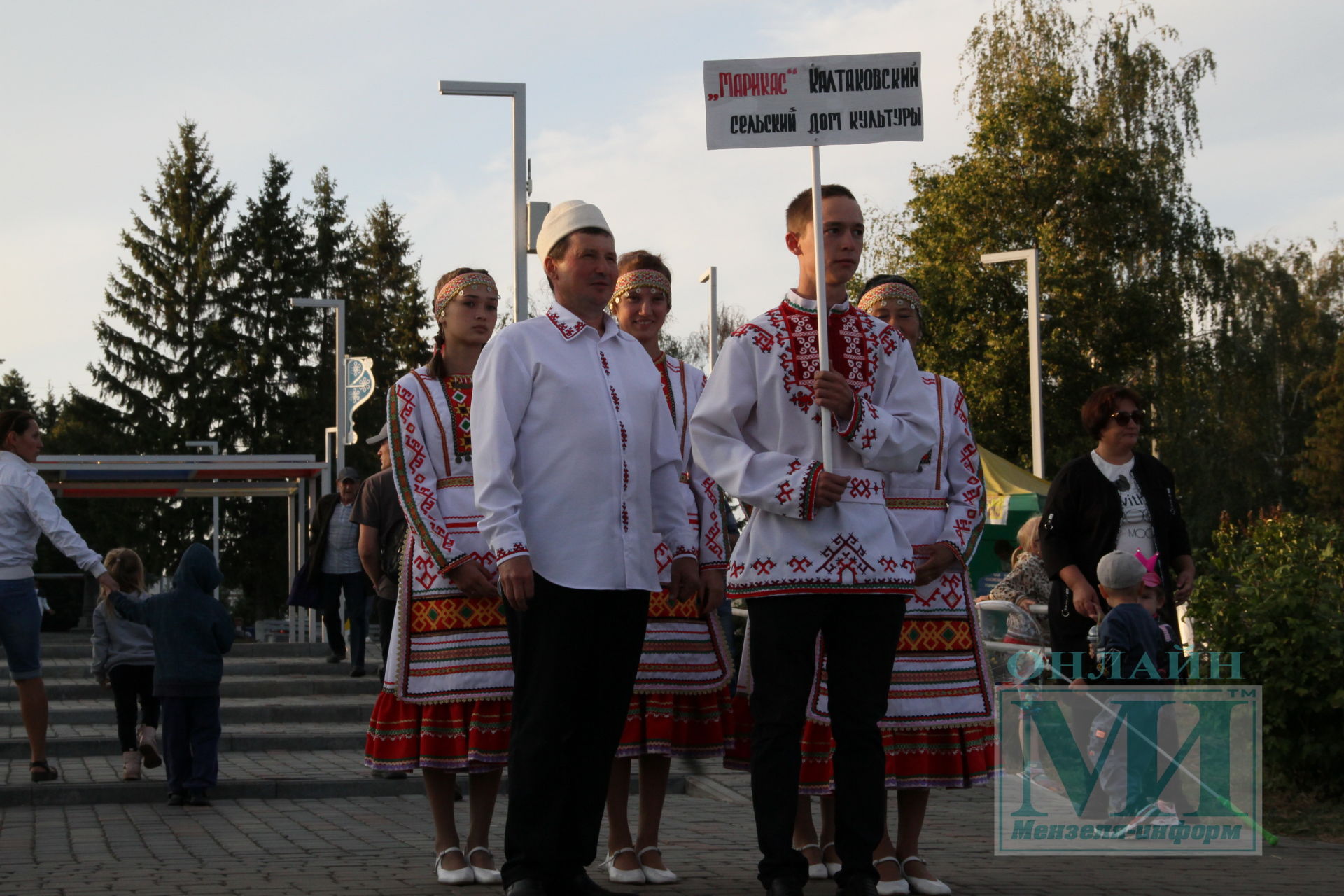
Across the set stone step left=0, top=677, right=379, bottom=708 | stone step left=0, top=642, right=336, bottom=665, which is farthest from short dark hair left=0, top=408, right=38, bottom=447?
stone step left=0, top=642, right=336, bottom=665

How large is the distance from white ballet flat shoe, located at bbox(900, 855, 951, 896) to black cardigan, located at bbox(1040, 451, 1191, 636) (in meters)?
2.37

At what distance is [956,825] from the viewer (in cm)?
788

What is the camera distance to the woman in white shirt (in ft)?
29.9

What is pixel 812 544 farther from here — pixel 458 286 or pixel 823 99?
pixel 458 286

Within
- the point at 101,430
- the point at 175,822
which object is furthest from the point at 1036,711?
the point at 101,430

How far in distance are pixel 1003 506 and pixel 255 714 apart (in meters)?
9.90

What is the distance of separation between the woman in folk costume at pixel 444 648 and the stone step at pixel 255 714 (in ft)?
25.5

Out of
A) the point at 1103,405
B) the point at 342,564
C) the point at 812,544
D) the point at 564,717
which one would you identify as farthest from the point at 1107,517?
the point at 342,564

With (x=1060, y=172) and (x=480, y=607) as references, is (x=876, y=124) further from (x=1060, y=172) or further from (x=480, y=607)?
(x=1060, y=172)

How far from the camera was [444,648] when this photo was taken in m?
5.82

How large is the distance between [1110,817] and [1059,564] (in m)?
1.12

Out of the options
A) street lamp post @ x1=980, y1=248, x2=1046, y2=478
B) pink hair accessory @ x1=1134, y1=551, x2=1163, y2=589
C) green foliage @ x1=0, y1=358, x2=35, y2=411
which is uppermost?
green foliage @ x1=0, y1=358, x2=35, y2=411

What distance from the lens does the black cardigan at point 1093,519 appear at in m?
7.47

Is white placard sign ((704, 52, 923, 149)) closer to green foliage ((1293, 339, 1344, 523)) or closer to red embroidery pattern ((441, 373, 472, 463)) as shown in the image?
red embroidery pattern ((441, 373, 472, 463))
